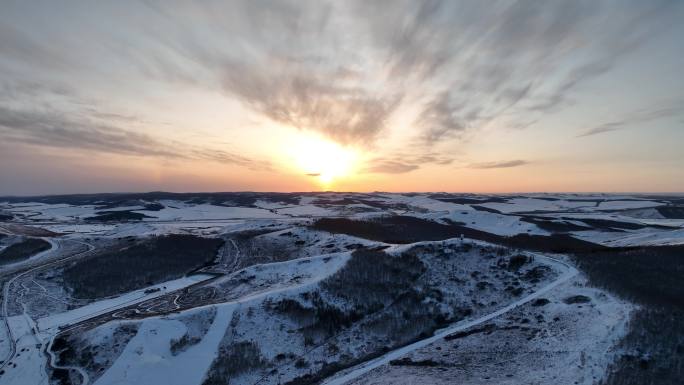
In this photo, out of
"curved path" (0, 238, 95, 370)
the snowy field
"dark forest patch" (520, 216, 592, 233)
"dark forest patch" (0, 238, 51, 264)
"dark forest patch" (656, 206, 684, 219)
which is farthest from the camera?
"dark forest patch" (656, 206, 684, 219)

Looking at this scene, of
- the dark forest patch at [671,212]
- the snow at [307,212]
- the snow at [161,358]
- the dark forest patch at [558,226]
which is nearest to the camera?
the snow at [161,358]

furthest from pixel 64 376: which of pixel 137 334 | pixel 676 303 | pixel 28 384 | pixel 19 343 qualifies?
pixel 676 303

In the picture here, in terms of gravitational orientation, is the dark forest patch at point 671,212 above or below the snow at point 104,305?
above

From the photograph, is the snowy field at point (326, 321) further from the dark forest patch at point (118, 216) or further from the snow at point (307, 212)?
the snow at point (307, 212)

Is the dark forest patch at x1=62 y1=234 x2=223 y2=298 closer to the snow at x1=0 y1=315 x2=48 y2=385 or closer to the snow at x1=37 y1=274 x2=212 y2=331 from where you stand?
the snow at x1=37 y1=274 x2=212 y2=331

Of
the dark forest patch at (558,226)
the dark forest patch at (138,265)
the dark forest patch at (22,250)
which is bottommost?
the dark forest patch at (138,265)

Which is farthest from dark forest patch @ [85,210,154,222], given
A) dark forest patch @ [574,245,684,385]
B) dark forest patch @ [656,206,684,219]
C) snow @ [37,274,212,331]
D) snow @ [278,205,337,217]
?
dark forest patch @ [656,206,684,219]

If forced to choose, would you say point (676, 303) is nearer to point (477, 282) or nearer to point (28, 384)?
point (477, 282)

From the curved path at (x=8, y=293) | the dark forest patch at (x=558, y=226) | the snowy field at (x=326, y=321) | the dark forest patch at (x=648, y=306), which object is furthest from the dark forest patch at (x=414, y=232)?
the curved path at (x=8, y=293)

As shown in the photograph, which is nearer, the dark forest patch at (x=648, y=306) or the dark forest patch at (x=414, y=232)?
the dark forest patch at (x=648, y=306)

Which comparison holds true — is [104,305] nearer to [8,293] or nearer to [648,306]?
[8,293]
